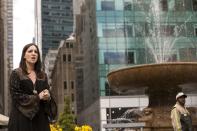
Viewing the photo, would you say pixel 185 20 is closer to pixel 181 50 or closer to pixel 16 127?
pixel 181 50

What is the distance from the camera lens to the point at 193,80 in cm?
1558

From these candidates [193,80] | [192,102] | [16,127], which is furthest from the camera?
[192,102]

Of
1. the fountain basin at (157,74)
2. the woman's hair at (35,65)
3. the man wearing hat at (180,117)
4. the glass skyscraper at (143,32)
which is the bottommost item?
the man wearing hat at (180,117)

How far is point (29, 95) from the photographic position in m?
4.78

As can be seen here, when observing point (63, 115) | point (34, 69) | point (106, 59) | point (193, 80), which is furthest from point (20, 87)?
point (106, 59)

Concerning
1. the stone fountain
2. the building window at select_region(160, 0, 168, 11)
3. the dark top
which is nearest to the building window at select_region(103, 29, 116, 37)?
the building window at select_region(160, 0, 168, 11)

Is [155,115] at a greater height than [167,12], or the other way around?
[167,12]

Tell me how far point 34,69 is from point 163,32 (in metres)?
56.9

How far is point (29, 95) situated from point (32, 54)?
39cm

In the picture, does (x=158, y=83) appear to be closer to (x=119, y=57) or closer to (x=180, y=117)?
(x=180, y=117)

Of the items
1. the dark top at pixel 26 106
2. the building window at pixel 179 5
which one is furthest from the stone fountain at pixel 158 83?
the building window at pixel 179 5

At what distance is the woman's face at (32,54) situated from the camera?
16.1 ft

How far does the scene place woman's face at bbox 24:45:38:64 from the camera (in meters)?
4.91

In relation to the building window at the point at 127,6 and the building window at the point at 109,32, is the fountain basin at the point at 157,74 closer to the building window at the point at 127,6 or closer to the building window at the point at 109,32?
the building window at the point at 109,32
